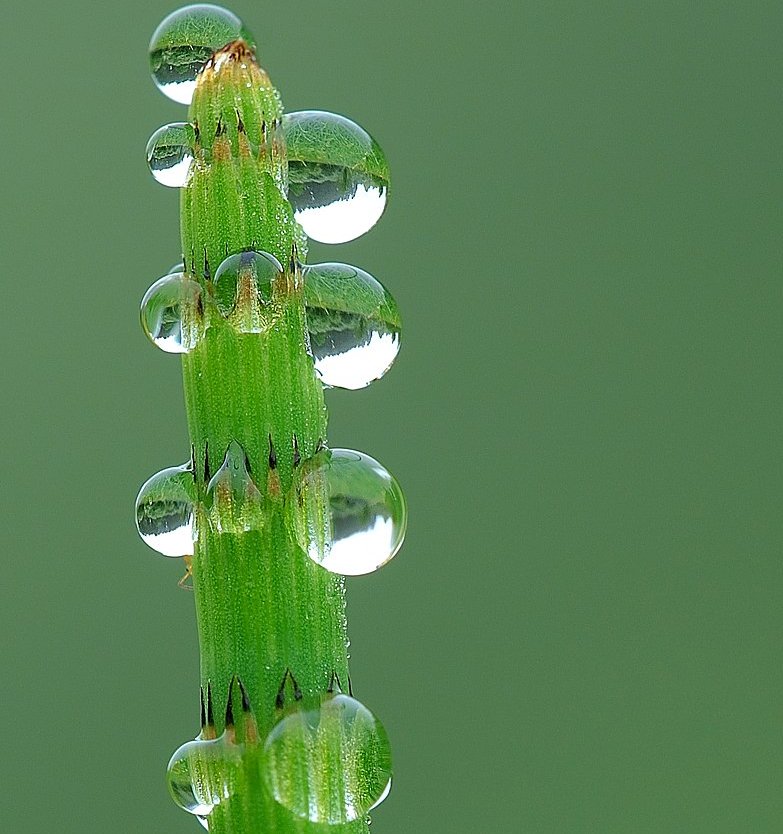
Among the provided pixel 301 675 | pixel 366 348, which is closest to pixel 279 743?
pixel 301 675

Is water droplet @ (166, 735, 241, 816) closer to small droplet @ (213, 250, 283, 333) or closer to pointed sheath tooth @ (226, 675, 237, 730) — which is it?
pointed sheath tooth @ (226, 675, 237, 730)

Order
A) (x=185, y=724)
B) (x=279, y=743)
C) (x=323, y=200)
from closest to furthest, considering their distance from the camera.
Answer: (x=279, y=743)
(x=323, y=200)
(x=185, y=724)

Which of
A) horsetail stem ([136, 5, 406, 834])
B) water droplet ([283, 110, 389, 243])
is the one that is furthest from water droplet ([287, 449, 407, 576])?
water droplet ([283, 110, 389, 243])

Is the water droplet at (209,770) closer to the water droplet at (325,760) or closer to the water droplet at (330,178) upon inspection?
the water droplet at (325,760)

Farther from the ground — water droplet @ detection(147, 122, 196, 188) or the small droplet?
water droplet @ detection(147, 122, 196, 188)

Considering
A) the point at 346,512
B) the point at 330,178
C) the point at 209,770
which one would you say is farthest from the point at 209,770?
the point at 330,178

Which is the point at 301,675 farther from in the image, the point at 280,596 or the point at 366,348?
the point at 366,348
